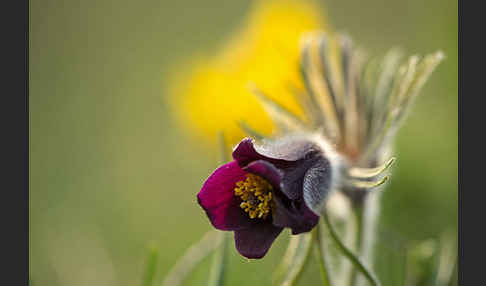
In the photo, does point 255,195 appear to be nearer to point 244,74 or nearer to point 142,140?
point 244,74

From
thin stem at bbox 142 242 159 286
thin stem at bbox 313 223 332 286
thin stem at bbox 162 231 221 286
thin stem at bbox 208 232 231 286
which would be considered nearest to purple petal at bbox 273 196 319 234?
thin stem at bbox 313 223 332 286

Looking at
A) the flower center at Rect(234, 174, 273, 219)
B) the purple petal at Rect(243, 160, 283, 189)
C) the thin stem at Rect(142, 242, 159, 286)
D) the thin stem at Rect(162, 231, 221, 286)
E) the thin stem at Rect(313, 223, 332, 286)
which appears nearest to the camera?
the purple petal at Rect(243, 160, 283, 189)

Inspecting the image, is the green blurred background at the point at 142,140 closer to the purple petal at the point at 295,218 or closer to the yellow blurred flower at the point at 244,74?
the yellow blurred flower at the point at 244,74

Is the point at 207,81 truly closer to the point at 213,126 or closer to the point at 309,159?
the point at 213,126

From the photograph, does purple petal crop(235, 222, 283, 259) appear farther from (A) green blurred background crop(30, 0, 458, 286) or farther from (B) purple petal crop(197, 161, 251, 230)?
(A) green blurred background crop(30, 0, 458, 286)

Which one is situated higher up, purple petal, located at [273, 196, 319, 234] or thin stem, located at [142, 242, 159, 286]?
purple petal, located at [273, 196, 319, 234]
